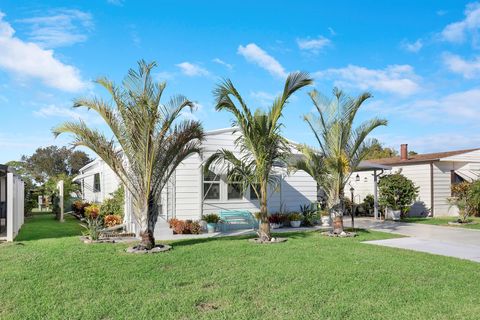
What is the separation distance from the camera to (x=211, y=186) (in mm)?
15195

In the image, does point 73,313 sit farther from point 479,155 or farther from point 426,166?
point 479,155

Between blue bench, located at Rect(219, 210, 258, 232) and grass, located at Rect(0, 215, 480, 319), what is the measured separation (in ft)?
14.4

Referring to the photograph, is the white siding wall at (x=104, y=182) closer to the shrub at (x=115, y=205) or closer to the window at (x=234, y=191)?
the shrub at (x=115, y=205)

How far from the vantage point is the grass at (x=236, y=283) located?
208 inches

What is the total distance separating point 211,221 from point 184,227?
48.5 inches

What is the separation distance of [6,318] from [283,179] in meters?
12.8

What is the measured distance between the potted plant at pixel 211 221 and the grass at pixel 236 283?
12.3ft

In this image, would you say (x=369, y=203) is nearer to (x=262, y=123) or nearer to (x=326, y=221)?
(x=326, y=221)

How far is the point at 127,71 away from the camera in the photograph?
10.1 m

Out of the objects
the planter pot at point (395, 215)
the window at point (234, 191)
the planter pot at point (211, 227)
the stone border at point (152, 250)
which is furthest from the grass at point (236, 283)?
the planter pot at point (395, 215)

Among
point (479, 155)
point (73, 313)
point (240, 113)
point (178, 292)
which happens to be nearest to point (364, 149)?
point (240, 113)

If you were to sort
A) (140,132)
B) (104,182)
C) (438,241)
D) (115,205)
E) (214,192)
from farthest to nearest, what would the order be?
(104,182)
(115,205)
(214,192)
(438,241)
(140,132)

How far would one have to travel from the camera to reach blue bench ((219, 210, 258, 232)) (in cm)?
1479

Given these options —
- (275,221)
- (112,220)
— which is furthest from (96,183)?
(275,221)
